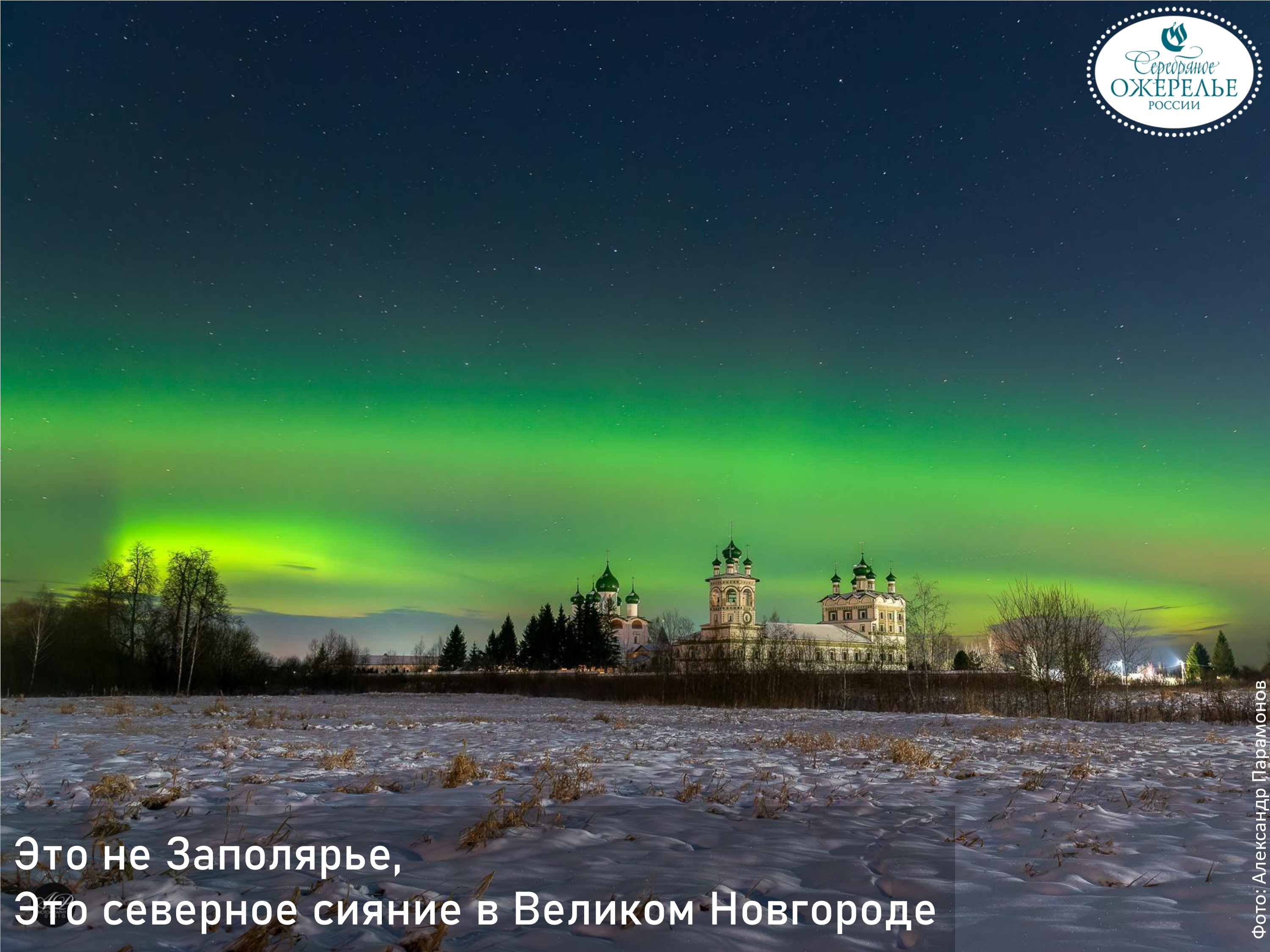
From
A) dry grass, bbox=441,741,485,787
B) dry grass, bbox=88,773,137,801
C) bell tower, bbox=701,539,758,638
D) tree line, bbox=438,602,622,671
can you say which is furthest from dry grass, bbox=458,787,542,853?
bell tower, bbox=701,539,758,638

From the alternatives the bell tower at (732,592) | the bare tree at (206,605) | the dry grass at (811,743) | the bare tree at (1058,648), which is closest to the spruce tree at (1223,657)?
the bare tree at (1058,648)

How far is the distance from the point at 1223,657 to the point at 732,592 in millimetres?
93368

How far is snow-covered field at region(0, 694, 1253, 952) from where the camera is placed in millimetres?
4027

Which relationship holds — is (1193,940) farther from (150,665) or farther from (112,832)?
(150,665)

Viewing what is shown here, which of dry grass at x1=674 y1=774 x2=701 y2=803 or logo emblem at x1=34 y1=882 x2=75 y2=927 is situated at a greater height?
logo emblem at x1=34 y1=882 x2=75 y2=927

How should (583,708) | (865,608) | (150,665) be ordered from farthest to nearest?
(865,608) < (150,665) < (583,708)

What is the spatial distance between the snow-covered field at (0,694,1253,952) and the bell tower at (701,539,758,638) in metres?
138

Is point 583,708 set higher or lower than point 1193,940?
lower

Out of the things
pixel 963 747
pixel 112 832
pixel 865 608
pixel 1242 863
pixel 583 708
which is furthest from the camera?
pixel 865 608

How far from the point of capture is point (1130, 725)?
20.0 metres

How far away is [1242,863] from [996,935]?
255cm

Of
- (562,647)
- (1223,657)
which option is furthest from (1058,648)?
(562,647)

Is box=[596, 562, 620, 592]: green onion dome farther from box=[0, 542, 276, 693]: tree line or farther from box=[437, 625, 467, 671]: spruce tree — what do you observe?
box=[0, 542, 276, 693]: tree line

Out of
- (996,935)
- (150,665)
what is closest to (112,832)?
(996,935)
